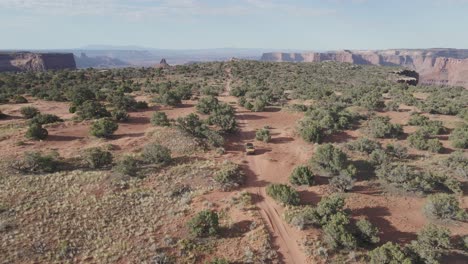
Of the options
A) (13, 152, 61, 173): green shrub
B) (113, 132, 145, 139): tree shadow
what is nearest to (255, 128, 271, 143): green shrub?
(113, 132, 145, 139): tree shadow

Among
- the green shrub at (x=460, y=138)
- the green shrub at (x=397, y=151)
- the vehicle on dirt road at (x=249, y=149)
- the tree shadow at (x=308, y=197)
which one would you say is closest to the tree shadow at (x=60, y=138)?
the vehicle on dirt road at (x=249, y=149)

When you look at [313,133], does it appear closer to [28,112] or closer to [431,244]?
[431,244]

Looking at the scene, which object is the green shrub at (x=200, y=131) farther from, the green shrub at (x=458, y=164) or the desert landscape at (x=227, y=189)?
the green shrub at (x=458, y=164)

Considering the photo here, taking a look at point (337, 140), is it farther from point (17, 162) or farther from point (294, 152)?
point (17, 162)

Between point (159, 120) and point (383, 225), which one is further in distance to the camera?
point (159, 120)

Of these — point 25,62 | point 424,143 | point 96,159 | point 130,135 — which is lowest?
point 96,159

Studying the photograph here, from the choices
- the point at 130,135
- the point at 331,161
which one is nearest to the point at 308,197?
the point at 331,161
